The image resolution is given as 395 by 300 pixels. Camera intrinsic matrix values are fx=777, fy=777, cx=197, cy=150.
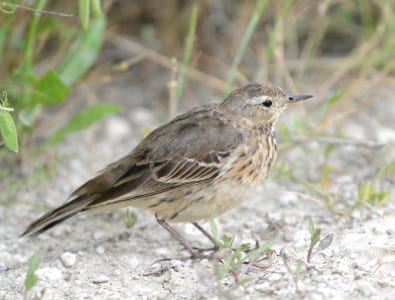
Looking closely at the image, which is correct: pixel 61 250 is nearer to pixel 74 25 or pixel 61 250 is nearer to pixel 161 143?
pixel 161 143

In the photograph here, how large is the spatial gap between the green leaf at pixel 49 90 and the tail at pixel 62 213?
978 millimetres

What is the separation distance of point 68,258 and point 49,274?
26cm

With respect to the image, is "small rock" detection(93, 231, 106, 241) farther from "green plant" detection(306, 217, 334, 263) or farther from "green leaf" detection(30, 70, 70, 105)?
"green plant" detection(306, 217, 334, 263)

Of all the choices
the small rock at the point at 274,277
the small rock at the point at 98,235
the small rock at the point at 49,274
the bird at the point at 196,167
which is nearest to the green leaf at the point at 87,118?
the bird at the point at 196,167

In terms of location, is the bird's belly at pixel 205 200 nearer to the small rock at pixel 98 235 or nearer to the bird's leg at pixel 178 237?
the bird's leg at pixel 178 237

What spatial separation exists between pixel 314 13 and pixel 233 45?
0.89 meters

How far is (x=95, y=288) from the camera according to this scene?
4547 mm

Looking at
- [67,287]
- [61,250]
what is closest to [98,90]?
[61,250]

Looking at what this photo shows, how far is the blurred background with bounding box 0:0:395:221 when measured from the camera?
604 centimetres

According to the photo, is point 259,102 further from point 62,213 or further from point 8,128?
point 8,128

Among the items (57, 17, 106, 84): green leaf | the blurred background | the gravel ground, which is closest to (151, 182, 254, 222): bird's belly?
the gravel ground

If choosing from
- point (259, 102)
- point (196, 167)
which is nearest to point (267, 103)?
point (259, 102)

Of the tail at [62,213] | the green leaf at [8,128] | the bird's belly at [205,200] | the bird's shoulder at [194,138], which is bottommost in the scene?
the tail at [62,213]

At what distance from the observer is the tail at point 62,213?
5121 millimetres
